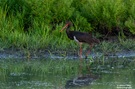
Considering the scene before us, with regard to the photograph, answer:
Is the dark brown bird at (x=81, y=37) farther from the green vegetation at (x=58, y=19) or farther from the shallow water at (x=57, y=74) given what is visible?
the shallow water at (x=57, y=74)

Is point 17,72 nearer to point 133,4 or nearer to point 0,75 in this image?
point 0,75

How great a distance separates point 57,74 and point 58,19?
361 cm

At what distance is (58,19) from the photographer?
14641 millimetres

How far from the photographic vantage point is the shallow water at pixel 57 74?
33.1ft

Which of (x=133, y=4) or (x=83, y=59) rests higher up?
(x=133, y=4)

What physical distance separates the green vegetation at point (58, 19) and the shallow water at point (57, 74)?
3.22 ft

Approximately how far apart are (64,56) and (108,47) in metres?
1.17

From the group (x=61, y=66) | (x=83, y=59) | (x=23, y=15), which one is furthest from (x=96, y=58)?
(x=23, y=15)

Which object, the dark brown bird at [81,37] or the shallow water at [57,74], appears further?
the dark brown bird at [81,37]

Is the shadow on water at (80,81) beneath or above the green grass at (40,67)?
beneath

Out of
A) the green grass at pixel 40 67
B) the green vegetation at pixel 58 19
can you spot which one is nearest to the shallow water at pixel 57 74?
the green grass at pixel 40 67

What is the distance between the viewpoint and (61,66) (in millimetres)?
12133

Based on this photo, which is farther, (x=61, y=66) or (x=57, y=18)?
(x=57, y=18)

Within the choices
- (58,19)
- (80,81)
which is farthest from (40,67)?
(58,19)
